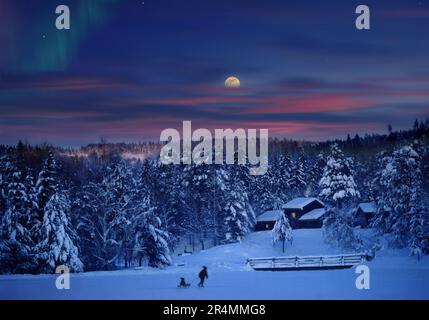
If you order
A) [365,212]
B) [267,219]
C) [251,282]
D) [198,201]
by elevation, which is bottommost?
[251,282]

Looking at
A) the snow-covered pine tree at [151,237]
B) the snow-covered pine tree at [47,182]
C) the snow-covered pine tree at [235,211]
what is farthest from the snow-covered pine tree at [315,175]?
the snow-covered pine tree at [47,182]

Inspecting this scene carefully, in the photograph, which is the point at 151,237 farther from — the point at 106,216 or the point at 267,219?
the point at 267,219

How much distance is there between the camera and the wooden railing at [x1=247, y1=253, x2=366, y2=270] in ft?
40.0

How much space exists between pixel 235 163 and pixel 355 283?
350 centimetres

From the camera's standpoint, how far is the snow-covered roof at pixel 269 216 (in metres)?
12.9

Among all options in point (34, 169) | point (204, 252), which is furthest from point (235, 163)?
point (34, 169)

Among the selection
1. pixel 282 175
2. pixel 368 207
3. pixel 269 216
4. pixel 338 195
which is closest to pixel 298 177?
pixel 282 175

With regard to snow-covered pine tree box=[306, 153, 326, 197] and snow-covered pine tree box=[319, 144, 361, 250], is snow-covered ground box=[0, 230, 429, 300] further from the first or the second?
snow-covered pine tree box=[306, 153, 326, 197]

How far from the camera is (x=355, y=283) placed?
11.8m

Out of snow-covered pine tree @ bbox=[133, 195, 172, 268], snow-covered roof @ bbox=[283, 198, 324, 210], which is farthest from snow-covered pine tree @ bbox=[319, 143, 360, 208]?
snow-covered pine tree @ bbox=[133, 195, 172, 268]

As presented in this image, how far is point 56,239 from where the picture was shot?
43.9 ft

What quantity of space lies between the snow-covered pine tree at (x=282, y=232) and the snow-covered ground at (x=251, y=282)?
5.8 inches

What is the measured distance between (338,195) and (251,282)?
2694 mm
